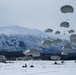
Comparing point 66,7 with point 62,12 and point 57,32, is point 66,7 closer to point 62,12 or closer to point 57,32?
point 62,12

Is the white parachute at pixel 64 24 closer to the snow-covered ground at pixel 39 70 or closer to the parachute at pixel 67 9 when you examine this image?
the parachute at pixel 67 9

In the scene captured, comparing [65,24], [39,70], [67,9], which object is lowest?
[39,70]

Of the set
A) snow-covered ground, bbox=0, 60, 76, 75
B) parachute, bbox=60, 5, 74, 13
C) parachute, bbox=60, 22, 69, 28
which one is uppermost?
parachute, bbox=60, 5, 74, 13

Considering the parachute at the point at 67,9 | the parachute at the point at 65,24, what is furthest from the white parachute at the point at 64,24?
the parachute at the point at 67,9

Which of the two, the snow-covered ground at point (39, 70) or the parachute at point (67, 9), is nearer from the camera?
the parachute at point (67, 9)

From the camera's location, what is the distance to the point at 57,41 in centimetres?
1048

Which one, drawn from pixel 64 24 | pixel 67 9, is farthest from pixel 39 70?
pixel 67 9

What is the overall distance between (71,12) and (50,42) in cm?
136

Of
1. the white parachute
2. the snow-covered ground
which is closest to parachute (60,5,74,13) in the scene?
the white parachute

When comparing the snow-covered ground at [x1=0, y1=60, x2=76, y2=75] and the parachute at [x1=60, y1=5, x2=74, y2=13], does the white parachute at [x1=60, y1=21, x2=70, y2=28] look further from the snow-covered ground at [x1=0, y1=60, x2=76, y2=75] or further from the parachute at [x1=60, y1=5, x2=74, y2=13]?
the snow-covered ground at [x1=0, y1=60, x2=76, y2=75]

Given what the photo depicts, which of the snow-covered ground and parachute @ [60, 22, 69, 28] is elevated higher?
parachute @ [60, 22, 69, 28]

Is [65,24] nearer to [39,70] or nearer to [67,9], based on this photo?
[67,9]

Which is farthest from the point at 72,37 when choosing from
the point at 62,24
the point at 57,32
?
the point at 57,32

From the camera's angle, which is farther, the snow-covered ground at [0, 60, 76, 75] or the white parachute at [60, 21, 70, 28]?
the snow-covered ground at [0, 60, 76, 75]
